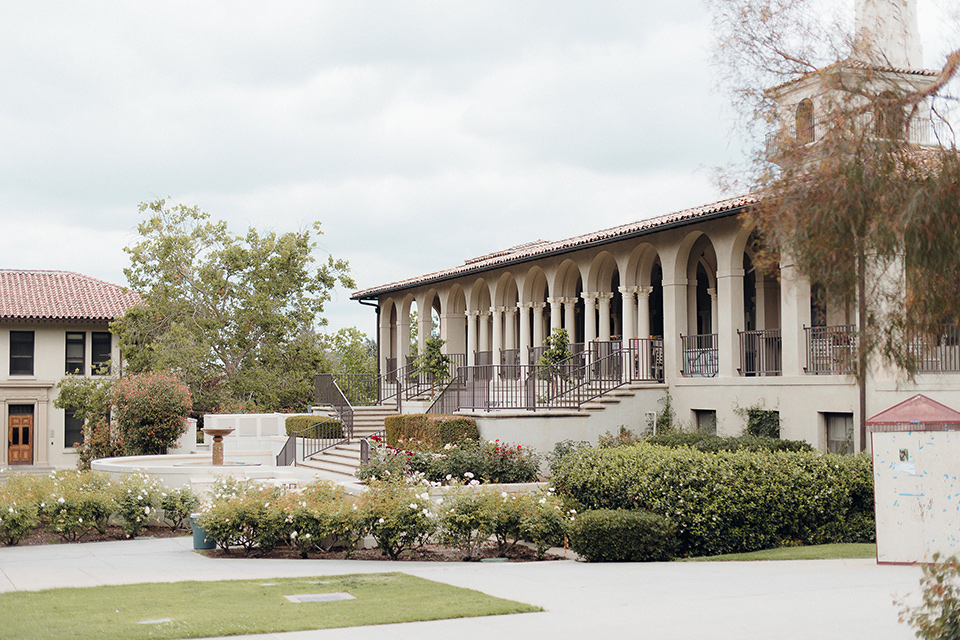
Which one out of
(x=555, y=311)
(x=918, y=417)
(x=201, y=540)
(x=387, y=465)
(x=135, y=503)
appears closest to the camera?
(x=918, y=417)

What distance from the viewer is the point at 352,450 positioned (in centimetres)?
2631

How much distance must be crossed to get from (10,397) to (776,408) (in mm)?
36760

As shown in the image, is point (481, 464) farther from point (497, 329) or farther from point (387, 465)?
point (497, 329)

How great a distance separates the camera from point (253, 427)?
33.1 m

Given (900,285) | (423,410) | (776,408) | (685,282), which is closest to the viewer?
(900,285)

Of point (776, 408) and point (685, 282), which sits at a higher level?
point (685, 282)

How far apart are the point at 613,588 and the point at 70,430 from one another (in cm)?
4016

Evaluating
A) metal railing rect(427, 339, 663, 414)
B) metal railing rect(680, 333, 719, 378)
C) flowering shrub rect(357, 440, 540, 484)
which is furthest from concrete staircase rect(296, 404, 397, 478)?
metal railing rect(680, 333, 719, 378)

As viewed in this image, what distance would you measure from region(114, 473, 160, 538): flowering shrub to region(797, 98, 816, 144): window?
1341cm

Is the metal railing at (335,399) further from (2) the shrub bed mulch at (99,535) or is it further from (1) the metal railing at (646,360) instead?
(2) the shrub bed mulch at (99,535)

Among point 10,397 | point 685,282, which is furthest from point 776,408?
point 10,397

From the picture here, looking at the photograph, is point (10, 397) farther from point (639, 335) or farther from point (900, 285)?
point (900, 285)

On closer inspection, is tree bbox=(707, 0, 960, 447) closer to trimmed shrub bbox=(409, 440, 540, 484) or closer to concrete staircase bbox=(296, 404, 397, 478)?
trimmed shrub bbox=(409, 440, 540, 484)

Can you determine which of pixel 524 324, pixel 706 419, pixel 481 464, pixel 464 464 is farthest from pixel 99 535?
pixel 524 324
